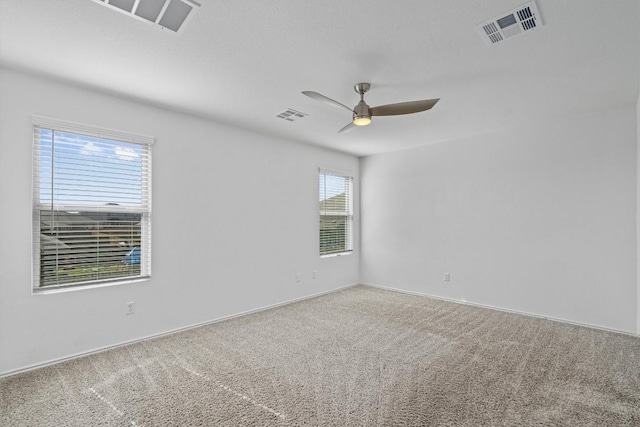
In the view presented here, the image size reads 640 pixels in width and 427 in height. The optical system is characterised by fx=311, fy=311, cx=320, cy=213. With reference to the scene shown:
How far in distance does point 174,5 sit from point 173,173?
206 centimetres

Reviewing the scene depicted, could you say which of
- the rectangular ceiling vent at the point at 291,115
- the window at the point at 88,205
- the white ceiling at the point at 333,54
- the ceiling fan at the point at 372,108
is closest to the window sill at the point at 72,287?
the window at the point at 88,205

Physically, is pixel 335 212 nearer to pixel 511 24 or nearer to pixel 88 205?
pixel 88 205

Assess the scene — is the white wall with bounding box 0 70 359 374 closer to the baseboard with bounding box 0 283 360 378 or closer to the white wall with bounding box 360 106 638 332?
the baseboard with bounding box 0 283 360 378

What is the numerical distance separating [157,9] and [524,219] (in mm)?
4584

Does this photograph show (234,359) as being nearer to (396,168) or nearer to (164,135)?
(164,135)

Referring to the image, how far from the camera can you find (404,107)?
266cm

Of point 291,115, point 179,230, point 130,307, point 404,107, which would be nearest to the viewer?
point 404,107

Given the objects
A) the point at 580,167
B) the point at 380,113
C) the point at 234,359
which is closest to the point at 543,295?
the point at 580,167

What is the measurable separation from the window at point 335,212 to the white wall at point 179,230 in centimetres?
24

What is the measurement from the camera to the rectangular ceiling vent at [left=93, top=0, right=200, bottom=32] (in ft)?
5.91

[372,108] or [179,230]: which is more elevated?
[372,108]

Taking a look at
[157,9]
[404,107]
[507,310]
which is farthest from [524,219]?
[157,9]

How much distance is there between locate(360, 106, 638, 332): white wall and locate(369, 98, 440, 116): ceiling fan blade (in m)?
2.41

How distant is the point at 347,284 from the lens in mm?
5836
